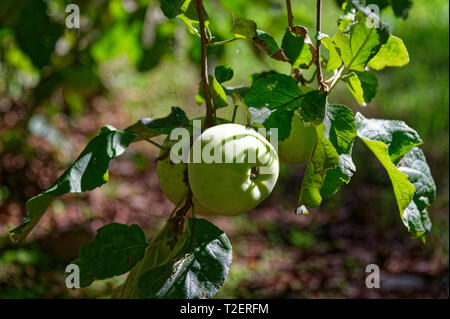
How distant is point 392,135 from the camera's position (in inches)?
26.6

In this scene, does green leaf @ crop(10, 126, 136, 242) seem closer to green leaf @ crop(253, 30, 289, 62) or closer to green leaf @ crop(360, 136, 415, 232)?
green leaf @ crop(253, 30, 289, 62)

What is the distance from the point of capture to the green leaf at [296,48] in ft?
2.08

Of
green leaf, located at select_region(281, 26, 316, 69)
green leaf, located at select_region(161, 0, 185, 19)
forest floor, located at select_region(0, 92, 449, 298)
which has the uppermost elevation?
green leaf, located at select_region(161, 0, 185, 19)

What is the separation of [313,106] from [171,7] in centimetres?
22

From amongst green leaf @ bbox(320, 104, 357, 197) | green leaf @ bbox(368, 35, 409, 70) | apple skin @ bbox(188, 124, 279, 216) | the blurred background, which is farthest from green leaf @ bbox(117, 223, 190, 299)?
the blurred background

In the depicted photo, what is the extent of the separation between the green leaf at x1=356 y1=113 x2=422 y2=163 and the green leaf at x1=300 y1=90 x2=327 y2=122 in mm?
122

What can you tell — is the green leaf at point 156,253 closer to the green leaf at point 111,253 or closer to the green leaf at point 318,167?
the green leaf at point 111,253

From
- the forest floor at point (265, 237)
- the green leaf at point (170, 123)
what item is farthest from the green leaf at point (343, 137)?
the forest floor at point (265, 237)

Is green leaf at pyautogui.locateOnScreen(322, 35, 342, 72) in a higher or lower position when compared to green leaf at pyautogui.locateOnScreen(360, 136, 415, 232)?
higher

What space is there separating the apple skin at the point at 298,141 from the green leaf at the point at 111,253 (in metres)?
0.25

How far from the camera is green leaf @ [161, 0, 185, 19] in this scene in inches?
24.6

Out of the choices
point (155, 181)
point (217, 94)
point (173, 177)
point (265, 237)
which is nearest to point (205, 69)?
point (217, 94)

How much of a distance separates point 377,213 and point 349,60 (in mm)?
1784

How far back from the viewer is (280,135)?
0.58 m
